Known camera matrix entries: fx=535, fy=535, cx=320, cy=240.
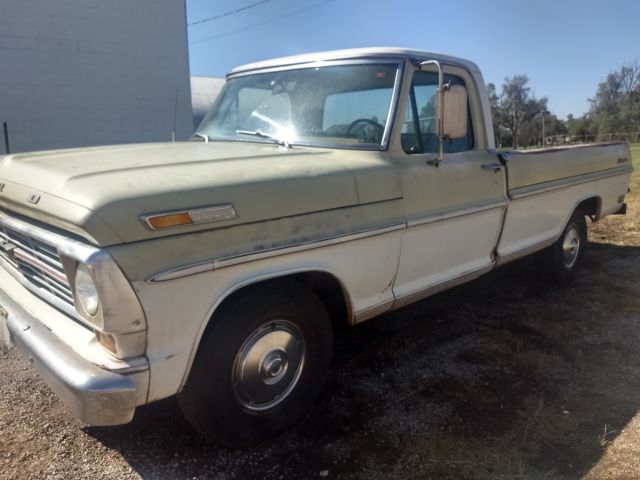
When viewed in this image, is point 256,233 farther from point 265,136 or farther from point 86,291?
point 265,136

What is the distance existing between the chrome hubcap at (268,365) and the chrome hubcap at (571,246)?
11.2ft

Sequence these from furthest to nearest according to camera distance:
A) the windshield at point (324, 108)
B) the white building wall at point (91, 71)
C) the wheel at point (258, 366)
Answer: the white building wall at point (91, 71) < the windshield at point (324, 108) < the wheel at point (258, 366)

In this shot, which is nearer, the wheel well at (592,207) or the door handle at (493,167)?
the door handle at (493,167)

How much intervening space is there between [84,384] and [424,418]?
1796mm

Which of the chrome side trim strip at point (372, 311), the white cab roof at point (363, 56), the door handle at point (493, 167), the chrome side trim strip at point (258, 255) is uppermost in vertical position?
the white cab roof at point (363, 56)

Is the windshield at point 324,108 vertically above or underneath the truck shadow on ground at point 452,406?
above

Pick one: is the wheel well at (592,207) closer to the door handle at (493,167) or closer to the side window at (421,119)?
the door handle at (493,167)

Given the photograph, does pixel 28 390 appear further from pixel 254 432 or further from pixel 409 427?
pixel 409 427

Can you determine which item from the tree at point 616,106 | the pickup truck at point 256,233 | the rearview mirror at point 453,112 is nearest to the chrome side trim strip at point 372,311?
the pickup truck at point 256,233

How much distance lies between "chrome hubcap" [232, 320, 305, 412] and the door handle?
6.11ft

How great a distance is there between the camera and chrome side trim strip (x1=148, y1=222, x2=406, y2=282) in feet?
6.84

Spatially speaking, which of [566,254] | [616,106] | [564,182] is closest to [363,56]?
[564,182]

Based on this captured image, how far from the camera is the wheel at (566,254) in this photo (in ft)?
16.6

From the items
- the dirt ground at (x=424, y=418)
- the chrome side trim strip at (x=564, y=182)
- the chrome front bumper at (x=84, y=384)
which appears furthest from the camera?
the chrome side trim strip at (x=564, y=182)
